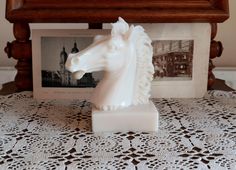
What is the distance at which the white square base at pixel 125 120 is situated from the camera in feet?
2.27

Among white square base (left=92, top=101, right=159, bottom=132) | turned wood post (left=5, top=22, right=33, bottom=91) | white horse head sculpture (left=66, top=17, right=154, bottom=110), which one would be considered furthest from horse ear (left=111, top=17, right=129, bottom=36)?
turned wood post (left=5, top=22, right=33, bottom=91)

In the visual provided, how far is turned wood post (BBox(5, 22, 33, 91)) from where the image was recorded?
2.92 feet

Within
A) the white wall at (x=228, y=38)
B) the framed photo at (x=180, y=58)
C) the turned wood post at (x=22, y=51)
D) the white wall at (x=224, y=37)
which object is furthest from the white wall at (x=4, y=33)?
the white wall at (x=228, y=38)

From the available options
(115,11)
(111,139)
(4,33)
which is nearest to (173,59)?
(115,11)

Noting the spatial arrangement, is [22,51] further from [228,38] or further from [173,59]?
[228,38]

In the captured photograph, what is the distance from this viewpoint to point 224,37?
1140 mm

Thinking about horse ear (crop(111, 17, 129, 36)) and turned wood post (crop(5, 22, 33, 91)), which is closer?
horse ear (crop(111, 17, 129, 36))

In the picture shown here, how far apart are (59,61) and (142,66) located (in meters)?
0.24

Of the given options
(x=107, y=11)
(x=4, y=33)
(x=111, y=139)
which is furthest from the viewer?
(x=4, y=33)

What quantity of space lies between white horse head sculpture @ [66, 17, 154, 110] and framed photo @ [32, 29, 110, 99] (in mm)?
172

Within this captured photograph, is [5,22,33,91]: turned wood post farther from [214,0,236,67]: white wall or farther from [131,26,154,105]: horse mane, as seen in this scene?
[214,0,236,67]: white wall

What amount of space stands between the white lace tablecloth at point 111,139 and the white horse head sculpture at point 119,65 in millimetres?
63

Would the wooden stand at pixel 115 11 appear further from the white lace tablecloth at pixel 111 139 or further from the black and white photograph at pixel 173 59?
the white lace tablecloth at pixel 111 139

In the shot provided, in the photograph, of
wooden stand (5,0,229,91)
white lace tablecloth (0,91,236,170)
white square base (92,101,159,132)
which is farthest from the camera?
wooden stand (5,0,229,91)
